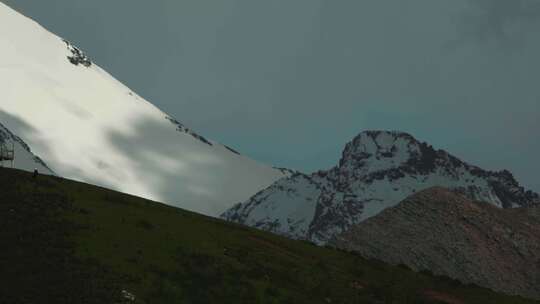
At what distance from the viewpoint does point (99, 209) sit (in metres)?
54.8

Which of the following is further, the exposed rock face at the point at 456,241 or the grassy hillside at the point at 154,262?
the exposed rock face at the point at 456,241

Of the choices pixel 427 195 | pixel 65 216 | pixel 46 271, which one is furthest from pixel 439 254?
pixel 46 271

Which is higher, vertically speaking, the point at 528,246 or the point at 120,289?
the point at 528,246

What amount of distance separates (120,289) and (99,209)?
50.5 feet

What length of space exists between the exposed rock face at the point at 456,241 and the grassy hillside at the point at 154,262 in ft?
26.8

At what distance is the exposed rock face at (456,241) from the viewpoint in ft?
240

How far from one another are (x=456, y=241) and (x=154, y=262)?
36.4 m

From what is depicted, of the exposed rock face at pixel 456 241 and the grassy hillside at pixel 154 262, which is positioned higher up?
the exposed rock face at pixel 456 241

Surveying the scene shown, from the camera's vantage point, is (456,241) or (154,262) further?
(456,241)

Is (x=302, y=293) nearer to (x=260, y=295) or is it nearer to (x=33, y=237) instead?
(x=260, y=295)

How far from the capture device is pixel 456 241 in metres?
75.0

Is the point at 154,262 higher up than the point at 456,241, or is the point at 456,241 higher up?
the point at 456,241

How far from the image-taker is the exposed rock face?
73.2 meters

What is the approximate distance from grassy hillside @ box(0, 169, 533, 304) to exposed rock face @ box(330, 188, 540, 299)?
26.8ft
